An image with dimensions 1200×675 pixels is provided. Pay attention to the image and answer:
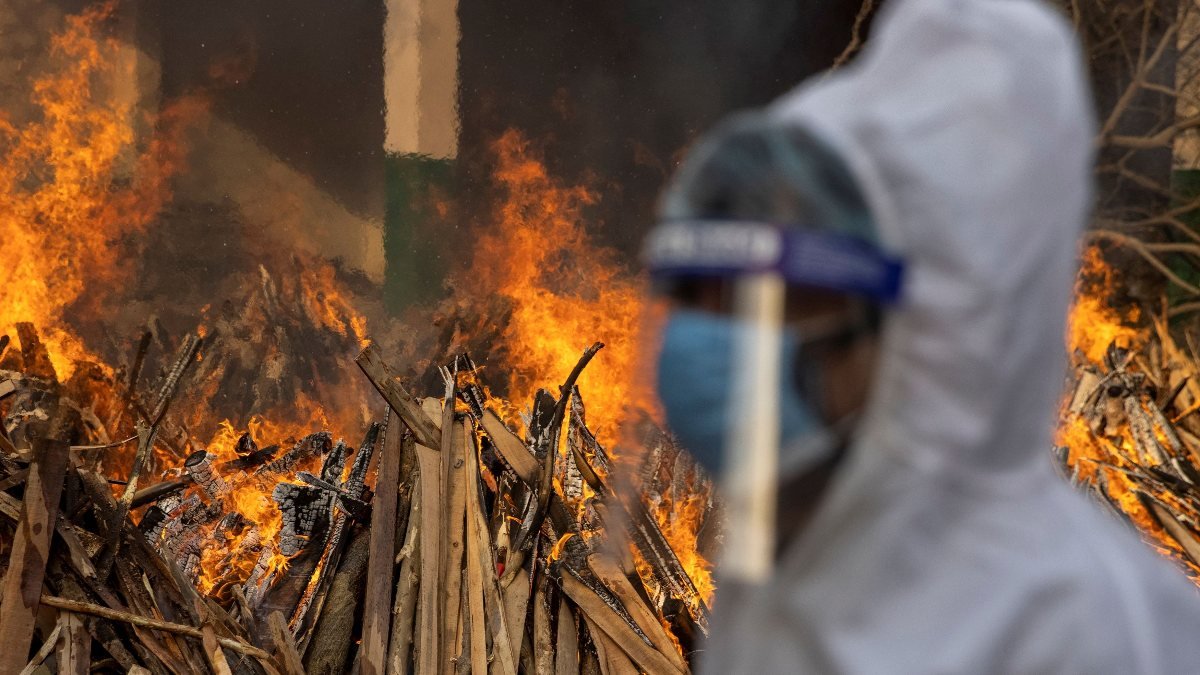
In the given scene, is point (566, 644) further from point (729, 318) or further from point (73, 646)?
point (729, 318)

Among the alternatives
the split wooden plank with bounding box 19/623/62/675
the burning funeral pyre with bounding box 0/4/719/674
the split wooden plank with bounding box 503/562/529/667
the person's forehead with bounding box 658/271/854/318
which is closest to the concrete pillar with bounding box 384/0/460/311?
the burning funeral pyre with bounding box 0/4/719/674

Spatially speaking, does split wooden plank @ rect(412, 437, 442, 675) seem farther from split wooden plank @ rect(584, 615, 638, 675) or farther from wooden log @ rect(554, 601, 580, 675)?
split wooden plank @ rect(584, 615, 638, 675)

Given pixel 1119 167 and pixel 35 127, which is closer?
pixel 35 127

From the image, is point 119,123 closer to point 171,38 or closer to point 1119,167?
point 171,38

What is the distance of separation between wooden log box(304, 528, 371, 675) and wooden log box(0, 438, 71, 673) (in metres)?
0.86

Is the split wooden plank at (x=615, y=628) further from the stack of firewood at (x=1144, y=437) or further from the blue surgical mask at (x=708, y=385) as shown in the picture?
the blue surgical mask at (x=708, y=385)

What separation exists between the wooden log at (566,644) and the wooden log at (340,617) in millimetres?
708

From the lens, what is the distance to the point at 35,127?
5523mm

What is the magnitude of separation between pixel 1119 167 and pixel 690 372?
20.5ft

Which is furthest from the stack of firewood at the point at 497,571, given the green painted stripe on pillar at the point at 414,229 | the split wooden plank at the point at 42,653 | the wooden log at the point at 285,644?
the green painted stripe on pillar at the point at 414,229

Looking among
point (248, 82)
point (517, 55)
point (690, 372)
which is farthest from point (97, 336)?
point (690, 372)

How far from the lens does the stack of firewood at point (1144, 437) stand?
480 cm

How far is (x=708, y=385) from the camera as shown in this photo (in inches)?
42.3

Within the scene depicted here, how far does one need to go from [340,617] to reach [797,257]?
121 inches
